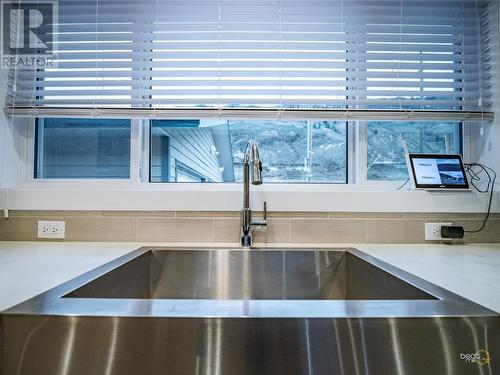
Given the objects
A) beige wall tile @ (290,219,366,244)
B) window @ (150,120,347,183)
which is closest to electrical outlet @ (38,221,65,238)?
window @ (150,120,347,183)

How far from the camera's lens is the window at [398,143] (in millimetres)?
1550

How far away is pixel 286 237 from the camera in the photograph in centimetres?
131

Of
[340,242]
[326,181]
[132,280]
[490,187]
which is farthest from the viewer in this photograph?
[326,181]

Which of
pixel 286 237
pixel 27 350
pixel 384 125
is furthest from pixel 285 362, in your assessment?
pixel 384 125

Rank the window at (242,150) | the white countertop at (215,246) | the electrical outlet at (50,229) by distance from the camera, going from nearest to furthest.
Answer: the white countertop at (215,246) → the electrical outlet at (50,229) → the window at (242,150)

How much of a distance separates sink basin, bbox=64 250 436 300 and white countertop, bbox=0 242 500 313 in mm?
93

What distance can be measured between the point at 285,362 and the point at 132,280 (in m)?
0.68

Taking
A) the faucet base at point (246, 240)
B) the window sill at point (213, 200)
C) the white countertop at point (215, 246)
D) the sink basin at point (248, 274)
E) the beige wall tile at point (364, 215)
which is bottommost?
the sink basin at point (248, 274)

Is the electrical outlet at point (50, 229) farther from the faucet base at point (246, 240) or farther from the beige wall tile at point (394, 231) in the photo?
the beige wall tile at point (394, 231)

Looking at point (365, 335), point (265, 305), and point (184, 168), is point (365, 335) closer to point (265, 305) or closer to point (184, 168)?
point (265, 305)

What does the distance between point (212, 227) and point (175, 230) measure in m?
0.16

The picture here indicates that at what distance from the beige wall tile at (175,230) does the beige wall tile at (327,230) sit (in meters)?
0.38

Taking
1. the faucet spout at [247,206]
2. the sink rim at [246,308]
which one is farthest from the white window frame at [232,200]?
the sink rim at [246,308]

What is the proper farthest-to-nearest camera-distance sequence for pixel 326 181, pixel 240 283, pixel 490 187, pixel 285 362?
pixel 326 181
pixel 490 187
pixel 240 283
pixel 285 362
